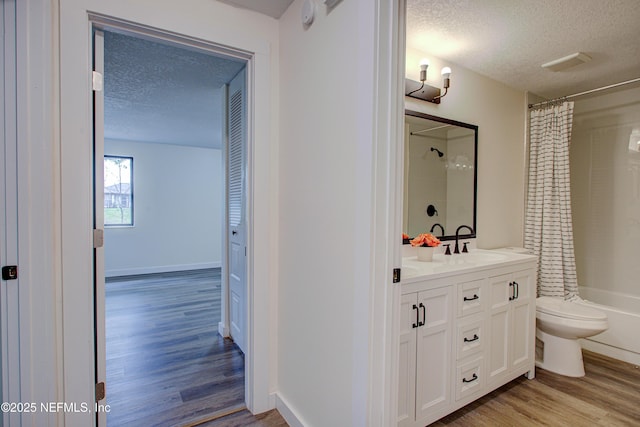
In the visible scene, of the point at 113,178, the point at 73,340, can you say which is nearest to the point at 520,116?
the point at 73,340

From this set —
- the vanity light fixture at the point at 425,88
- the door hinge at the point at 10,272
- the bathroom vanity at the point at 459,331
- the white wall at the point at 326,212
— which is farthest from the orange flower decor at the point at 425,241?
the door hinge at the point at 10,272

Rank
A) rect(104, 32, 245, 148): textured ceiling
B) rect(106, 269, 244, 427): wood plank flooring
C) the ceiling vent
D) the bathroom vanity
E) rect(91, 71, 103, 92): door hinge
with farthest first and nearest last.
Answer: the ceiling vent, rect(104, 32, 245, 148): textured ceiling, rect(106, 269, 244, 427): wood plank flooring, the bathroom vanity, rect(91, 71, 103, 92): door hinge

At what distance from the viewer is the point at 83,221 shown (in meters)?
1.41

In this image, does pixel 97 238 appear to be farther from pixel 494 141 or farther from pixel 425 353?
pixel 494 141

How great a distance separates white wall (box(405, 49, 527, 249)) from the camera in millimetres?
2516

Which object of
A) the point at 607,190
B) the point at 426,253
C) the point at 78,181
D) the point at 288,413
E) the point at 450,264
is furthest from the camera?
the point at 607,190

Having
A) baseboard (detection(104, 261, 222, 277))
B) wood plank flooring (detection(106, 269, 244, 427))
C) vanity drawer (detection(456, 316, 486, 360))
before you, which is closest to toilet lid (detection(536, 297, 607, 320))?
vanity drawer (detection(456, 316, 486, 360))

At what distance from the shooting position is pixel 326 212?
1.46 metres

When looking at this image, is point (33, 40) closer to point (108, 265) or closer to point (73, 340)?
point (73, 340)

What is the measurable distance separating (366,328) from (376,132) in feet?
2.51

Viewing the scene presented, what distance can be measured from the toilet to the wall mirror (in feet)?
2.64

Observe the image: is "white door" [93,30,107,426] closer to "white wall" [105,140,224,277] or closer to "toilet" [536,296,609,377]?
"toilet" [536,296,609,377]

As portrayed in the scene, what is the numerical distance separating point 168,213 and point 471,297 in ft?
18.1

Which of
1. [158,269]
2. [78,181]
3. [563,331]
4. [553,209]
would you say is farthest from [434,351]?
[158,269]
